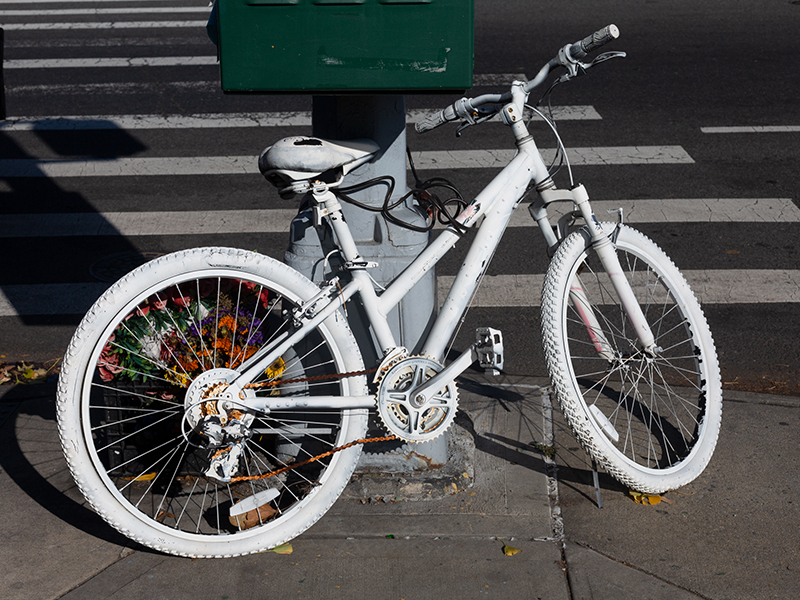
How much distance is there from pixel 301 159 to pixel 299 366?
2.98ft

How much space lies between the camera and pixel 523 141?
3.38 metres

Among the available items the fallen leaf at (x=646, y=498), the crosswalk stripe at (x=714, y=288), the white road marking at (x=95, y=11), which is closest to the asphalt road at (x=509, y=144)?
the crosswalk stripe at (x=714, y=288)

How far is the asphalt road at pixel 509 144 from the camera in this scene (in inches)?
210

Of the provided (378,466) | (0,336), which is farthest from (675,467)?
(0,336)

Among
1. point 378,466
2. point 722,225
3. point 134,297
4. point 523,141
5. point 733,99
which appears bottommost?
point 378,466

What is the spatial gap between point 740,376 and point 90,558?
3266 millimetres

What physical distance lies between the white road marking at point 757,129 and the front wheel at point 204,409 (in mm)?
5712

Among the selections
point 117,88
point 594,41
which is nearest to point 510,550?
point 594,41

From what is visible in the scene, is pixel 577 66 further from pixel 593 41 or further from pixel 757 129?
pixel 757 129

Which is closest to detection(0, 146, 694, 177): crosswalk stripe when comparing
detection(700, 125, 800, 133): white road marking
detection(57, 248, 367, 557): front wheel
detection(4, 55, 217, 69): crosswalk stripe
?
detection(700, 125, 800, 133): white road marking

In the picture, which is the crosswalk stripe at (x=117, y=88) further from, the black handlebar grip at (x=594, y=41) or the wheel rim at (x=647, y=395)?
the black handlebar grip at (x=594, y=41)

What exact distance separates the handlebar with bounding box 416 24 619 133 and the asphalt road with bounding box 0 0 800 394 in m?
1.80

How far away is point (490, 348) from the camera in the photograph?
322 centimetres

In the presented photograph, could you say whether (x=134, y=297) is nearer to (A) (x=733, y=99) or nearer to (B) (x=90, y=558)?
(B) (x=90, y=558)
